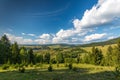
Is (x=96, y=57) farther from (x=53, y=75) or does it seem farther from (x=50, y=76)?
(x=50, y=76)

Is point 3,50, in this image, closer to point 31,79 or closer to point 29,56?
point 29,56

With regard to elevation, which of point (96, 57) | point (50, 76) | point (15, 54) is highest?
point (15, 54)

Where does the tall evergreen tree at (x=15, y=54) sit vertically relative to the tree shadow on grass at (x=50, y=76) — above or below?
above

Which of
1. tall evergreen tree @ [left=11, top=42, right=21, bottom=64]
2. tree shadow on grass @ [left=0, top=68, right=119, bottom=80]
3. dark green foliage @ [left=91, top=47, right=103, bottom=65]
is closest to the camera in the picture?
tree shadow on grass @ [left=0, top=68, right=119, bottom=80]

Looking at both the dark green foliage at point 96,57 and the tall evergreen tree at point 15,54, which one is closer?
the tall evergreen tree at point 15,54

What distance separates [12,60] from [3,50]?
665 cm

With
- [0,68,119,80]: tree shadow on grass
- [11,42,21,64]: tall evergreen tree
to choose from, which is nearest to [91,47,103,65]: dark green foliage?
[11,42,21,64]: tall evergreen tree

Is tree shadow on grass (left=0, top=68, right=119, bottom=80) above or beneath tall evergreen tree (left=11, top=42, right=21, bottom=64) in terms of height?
beneath

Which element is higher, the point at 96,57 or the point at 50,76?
the point at 96,57

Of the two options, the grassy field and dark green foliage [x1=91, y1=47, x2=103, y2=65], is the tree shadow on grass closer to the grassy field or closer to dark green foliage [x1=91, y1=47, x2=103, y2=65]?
the grassy field

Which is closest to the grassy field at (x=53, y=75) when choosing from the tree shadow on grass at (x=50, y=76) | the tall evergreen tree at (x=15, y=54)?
the tree shadow on grass at (x=50, y=76)

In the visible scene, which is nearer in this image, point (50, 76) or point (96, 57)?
point (50, 76)

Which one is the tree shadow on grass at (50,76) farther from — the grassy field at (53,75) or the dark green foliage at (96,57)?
the dark green foliage at (96,57)

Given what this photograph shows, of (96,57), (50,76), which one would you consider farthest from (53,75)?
(96,57)
